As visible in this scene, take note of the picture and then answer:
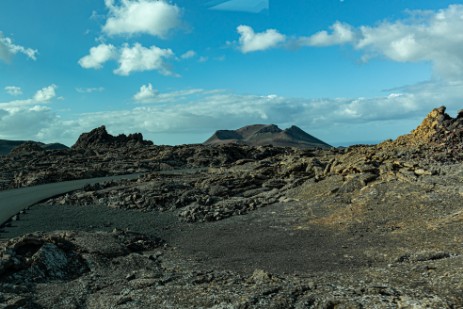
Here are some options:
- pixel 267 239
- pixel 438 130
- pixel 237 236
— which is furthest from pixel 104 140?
pixel 267 239

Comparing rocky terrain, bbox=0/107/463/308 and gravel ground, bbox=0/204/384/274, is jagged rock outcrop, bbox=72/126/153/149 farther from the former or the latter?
gravel ground, bbox=0/204/384/274

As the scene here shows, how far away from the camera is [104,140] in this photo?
3964 inches

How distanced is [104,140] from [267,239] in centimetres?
8739

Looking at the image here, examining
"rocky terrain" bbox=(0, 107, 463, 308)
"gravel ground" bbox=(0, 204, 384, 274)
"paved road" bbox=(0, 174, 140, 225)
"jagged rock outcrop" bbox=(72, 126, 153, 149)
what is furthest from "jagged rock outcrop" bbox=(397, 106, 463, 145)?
"jagged rock outcrop" bbox=(72, 126, 153, 149)

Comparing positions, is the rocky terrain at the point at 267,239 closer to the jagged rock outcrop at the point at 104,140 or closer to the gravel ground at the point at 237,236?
the gravel ground at the point at 237,236

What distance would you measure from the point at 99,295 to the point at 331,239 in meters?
10.7

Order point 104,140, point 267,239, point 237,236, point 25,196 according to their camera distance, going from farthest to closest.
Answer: point 104,140 → point 25,196 → point 237,236 → point 267,239

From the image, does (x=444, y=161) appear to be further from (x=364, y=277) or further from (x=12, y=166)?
(x=12, y=166)

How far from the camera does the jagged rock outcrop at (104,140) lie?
9869 cm

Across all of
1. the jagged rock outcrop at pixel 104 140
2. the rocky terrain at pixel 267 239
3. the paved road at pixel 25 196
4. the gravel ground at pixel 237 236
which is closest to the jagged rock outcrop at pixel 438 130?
the rocky terrain at pixel 267 239

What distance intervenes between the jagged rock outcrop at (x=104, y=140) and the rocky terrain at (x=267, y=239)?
60726mm

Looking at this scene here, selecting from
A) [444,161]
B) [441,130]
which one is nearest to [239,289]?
[444,161]

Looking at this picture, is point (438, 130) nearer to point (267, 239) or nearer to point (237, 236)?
point (267, 239)

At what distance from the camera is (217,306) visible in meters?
10.7
